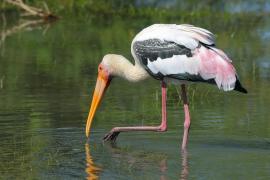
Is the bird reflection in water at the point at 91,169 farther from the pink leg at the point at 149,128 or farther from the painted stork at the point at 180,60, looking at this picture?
the painted stork at the point at 180,60

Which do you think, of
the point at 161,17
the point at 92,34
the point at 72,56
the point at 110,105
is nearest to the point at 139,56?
the point at 110,105

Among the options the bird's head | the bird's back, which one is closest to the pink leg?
the bird's back

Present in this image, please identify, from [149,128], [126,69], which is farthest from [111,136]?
[126,69]

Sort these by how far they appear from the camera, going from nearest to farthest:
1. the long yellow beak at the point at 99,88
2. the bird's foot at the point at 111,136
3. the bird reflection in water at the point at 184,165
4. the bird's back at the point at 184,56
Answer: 1. the bird reflection in water at the point at 184,165
2. the bird's back at the point at 184,56
3. the bird's foot at the point at 111,136
4. the long yellow beak at the point at 99,88

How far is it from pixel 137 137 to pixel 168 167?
1.74m

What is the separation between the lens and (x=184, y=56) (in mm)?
9586

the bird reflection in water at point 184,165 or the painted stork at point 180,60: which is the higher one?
the painted stork at point 180,60

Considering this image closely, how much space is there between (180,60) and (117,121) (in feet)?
5.77

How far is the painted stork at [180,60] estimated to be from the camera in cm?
941

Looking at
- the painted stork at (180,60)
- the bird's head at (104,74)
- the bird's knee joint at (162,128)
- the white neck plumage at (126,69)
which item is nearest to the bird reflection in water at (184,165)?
the painted stork at (180,60)

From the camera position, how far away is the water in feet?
28.0

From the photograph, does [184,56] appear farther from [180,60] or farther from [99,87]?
[99,87]

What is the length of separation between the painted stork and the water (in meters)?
0.46

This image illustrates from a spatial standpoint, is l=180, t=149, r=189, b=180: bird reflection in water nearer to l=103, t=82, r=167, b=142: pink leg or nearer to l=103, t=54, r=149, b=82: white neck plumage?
l=103, t=82, r=167, b=142: pink leg
